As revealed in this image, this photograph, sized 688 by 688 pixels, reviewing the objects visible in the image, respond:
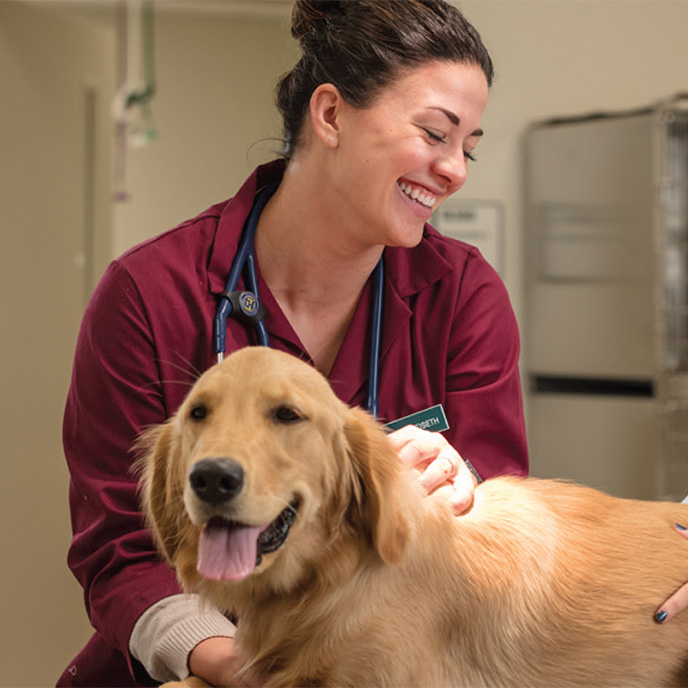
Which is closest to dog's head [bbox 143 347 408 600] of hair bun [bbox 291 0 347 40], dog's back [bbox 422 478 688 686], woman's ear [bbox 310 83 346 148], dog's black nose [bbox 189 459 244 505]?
dog's black nose [bbox 189 459 244 505]

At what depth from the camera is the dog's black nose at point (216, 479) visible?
88 centimetres

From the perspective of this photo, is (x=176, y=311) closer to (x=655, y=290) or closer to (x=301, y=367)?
(x=301, y=367)

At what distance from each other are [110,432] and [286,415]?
46 centimetres

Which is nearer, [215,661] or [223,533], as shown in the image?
[223,533]

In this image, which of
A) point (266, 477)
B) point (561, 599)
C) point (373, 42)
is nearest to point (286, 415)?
point (266, 477)

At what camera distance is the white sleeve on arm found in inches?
45.1

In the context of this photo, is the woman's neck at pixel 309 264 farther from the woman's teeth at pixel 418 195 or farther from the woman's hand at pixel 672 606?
the woman's hand at pixel 672 606

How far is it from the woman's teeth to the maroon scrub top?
16cm

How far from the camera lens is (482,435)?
151 centimetres

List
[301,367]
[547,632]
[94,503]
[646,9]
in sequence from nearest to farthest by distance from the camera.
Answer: [301,367] < [547,632] < [94,503] < [646,9]

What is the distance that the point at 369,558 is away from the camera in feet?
3.51

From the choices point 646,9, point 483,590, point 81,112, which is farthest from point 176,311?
point 646,9

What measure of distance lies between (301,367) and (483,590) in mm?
357

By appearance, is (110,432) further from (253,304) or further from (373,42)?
(373,42)
